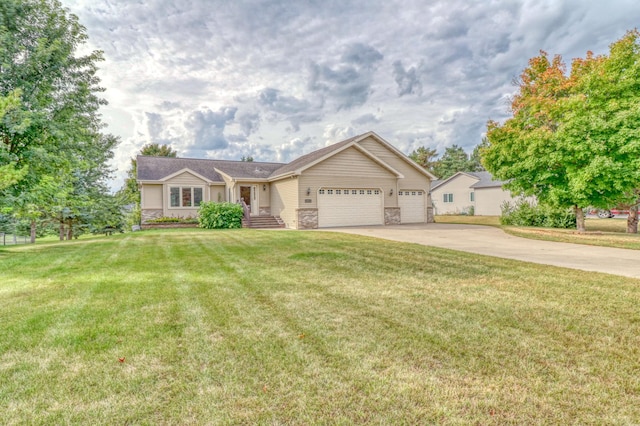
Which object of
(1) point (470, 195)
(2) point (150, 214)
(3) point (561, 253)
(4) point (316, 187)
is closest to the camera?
(3) point (561, 253)

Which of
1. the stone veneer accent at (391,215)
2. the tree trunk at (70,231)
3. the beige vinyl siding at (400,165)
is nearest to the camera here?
the tree trunk at (70,231)

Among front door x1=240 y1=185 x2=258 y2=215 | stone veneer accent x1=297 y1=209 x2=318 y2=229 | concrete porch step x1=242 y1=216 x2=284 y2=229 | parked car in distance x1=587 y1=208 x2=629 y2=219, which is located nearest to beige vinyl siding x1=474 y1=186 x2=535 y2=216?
parked car in distance x1=587 y1=208 x2=629 y2=219

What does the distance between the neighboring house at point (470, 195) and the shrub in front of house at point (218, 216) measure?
72.2 ft

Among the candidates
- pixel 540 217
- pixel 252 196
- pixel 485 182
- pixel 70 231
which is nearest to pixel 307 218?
pixel 252 196

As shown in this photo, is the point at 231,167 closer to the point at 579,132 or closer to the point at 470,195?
the point at 579,132

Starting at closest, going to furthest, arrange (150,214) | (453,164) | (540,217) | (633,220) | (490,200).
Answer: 1. (633,220)
2. (540,217)
3. (150,214)
4. (490,200)
5. (453,164)

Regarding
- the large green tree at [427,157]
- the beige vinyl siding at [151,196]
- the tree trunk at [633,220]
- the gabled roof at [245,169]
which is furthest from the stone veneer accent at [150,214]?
the large green tree at [427,157]

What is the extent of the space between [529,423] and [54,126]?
37.7 ft

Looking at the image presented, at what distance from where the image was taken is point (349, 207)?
722 inches

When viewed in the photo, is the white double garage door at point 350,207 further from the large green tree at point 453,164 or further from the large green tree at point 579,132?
the large green tree at point 453,164

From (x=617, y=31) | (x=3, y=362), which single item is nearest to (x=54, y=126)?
(x=3, y=362)

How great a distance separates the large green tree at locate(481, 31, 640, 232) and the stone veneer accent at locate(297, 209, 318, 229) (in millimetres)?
8969

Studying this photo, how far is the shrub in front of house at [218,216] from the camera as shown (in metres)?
17.6

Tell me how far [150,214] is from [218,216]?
5.90 m
